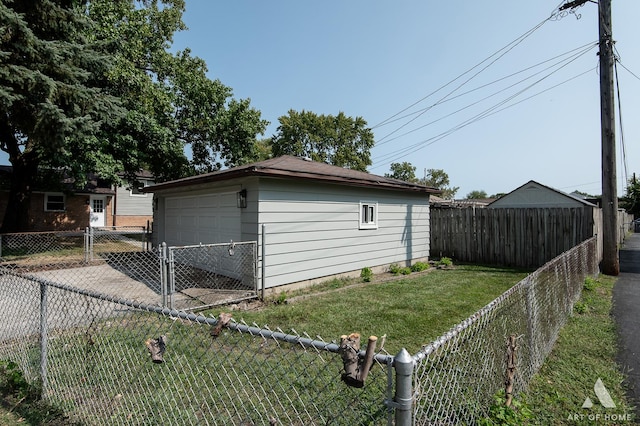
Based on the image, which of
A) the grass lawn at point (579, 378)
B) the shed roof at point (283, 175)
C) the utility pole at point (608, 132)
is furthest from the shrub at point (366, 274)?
the utility pole at point (608, 132)

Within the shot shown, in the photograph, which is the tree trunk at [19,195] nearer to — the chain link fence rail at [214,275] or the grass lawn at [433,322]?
the chain link fence rail at [214,275]

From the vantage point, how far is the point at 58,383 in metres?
2.82

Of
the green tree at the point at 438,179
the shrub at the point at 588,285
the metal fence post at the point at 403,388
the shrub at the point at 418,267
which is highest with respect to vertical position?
the green tree at the point at 438,179

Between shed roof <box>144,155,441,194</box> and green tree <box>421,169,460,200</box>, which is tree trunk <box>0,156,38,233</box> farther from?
green tree <box>421,169,460,200</box>

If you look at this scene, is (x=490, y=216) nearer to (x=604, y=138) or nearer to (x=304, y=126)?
(x=604, y=138)

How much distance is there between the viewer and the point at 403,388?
1238mm

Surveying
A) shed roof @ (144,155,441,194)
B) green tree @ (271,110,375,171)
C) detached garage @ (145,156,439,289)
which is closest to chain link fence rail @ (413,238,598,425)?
detached garage @ (145,156,439,289)

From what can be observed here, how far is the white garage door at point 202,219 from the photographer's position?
7305 mm

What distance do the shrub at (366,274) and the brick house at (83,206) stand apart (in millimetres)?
14159

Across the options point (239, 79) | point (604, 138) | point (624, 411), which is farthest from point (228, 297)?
point (239, 79)

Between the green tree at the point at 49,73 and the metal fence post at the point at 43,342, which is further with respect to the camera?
the green tree at the point at 49,73

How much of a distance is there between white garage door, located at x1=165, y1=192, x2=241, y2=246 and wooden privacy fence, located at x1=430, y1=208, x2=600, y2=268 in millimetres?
7509

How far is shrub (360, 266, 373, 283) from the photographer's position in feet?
26.1

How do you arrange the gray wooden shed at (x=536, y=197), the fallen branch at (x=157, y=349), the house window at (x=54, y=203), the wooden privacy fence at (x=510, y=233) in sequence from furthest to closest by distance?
the gray wooden shed at (x=536, y=197) → the house window at (x=54, y=203) → the wooden privacy fence at (x=510, y=233) → the fallen branch at (x=157, y=349)
